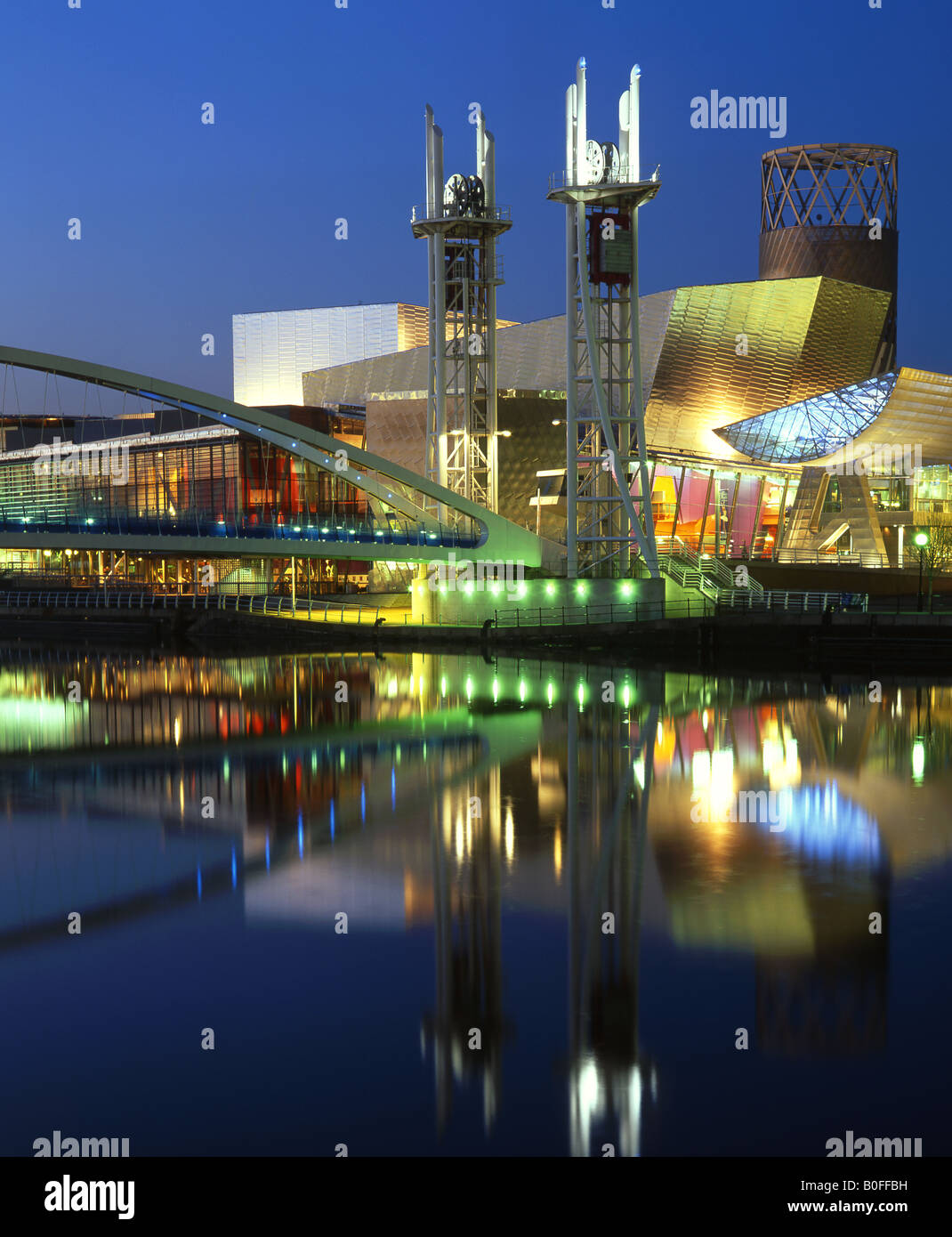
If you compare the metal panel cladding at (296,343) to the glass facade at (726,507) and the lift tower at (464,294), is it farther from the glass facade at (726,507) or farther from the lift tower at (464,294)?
the lift tower at (464,294)

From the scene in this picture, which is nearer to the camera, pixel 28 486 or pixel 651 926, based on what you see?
pixel 651 926

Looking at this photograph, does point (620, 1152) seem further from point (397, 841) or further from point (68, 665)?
point (68, 665)

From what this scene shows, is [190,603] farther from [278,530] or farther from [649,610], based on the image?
[649,610]

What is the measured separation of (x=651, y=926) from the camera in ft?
40.2

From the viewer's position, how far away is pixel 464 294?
48062mm

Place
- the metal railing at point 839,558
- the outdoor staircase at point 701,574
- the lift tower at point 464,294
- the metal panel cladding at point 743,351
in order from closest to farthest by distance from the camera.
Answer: the outdoor staircase at point 701,574, the lift tower at point 464,294, the metal railing at point 839,558, the metal panel cladding at point 743,351

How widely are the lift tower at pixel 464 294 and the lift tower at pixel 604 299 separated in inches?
220

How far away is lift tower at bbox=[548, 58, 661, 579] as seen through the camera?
4066cm

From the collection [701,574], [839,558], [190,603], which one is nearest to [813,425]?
[839,558]

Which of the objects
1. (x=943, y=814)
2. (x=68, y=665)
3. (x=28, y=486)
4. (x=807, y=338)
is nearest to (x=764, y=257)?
(x=807, y=338)

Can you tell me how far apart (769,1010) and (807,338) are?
187ft

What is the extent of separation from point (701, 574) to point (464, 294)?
13441 millimetres

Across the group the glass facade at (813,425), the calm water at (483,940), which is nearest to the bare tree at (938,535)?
the glass facade at (813,425)

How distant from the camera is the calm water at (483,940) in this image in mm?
8547
